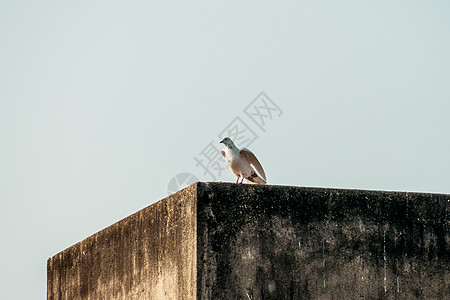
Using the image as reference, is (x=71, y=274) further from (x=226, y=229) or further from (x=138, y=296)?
(x=226, y=229)

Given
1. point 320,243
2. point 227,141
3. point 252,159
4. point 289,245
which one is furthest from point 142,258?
point 227,141

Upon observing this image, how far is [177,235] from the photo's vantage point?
5.74 metres

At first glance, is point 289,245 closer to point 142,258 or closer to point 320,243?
point 320,243

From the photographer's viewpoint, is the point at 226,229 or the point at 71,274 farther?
the point at 71,274

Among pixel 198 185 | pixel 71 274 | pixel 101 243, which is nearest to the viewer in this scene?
pixel 198 185

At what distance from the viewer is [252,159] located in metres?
10.0

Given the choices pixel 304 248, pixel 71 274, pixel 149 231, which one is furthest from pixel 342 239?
pixel 71 274

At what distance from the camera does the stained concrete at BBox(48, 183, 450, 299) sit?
5.55 meters

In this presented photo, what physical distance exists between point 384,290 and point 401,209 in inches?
24.0

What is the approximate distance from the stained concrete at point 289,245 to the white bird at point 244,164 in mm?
3748

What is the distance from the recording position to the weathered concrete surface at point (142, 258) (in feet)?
18.4

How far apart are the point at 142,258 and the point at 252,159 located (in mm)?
3954

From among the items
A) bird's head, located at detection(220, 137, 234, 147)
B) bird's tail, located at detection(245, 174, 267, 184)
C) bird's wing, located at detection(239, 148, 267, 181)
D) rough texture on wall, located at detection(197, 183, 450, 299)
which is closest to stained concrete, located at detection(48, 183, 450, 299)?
rough texture on wall, located at detection(197, 183, 450, 299)

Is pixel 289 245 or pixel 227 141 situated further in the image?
pixel 227 141
